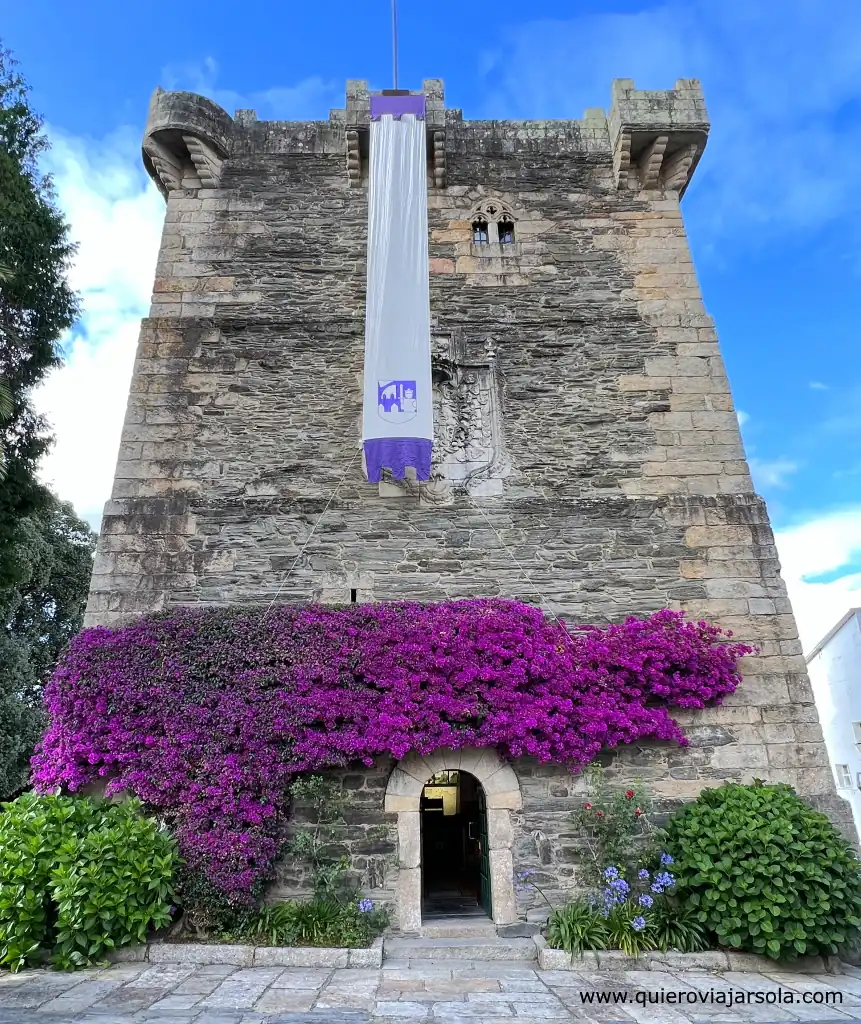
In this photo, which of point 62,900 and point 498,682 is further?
point 498,682

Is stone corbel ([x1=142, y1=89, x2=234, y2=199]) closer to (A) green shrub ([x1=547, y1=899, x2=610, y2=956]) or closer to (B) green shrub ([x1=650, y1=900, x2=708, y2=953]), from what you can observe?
(A) green shrub ([x1=547, y1=899, x2=610, y2=956])

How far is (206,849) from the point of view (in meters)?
4.70

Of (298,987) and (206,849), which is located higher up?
(206,849)

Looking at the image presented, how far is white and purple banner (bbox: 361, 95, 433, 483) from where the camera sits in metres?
6.02

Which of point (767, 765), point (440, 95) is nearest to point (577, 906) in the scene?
point (767, 765)

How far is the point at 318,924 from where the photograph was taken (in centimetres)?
461

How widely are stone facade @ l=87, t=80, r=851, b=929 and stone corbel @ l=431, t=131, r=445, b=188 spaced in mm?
28

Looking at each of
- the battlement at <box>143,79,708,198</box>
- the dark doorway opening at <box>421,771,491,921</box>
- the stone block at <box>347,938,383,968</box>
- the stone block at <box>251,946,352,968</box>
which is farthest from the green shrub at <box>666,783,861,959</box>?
the battlement at <box>143,79,708,198</box>

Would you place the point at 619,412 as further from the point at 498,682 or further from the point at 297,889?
the point at 297,889

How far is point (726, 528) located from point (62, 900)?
6.20 meters

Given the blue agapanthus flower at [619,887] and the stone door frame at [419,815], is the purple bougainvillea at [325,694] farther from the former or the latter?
the blue agapanthus flower at [619,887]

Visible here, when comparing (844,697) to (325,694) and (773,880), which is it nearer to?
(773,880)

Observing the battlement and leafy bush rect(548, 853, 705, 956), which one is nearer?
leafy bush rect(548, 853, 705, 956)

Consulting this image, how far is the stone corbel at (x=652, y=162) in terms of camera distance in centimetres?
755
